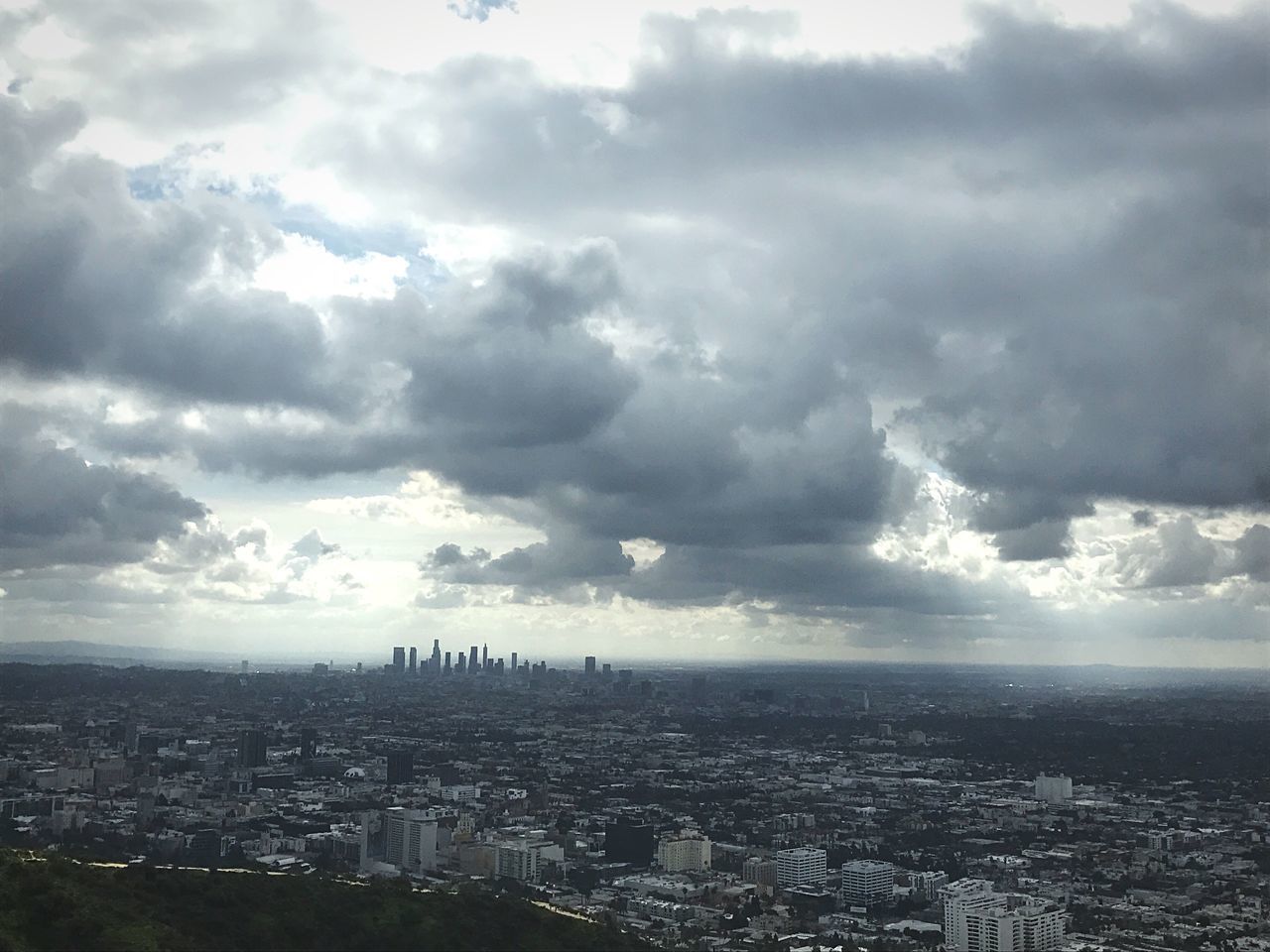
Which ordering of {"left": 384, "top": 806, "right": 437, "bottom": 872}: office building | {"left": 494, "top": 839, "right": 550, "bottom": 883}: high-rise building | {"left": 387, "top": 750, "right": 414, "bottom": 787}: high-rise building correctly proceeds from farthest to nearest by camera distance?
1. {"left": 387, "top": 750, "right": 414, "bottom": 787}: high-rise building
2. {"left": 384, "top": 806, "right": 437, "bottom": 872}: office building
3. {"left": 494, "top": 839, "right": 550, "bottom": 883}: high-rise building

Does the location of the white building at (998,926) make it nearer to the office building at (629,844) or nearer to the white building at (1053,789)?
the office building at (629,844)

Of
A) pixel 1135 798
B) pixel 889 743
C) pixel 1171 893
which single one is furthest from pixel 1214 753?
pixel 1171 893

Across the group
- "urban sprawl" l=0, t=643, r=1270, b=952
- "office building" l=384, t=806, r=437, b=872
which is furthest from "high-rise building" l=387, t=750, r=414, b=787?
"office building" l=384, t=806, r=437, b=872

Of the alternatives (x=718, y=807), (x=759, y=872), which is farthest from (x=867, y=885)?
(x=718, y=807)

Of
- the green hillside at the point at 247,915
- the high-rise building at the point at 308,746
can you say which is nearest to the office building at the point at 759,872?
the green hillside at the point at 247,915

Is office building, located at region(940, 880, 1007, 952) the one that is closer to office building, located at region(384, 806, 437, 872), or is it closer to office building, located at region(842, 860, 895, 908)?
office building, located at region(842, 860, 895, 908)
